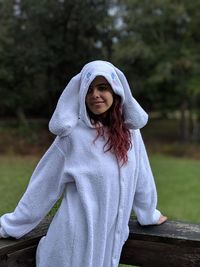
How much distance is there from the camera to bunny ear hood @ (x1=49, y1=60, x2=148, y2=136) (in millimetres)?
1802

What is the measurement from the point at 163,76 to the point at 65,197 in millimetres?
15538

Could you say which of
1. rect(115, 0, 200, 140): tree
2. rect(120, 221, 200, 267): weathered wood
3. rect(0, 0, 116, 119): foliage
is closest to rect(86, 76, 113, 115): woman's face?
rect(120, 221, 200, 267): weathered wood

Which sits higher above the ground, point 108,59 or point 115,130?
point 108,59

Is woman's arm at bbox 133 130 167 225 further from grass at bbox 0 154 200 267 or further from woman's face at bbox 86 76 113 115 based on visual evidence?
grass at bbox 0 154 200 267

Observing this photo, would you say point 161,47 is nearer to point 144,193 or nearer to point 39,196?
point 144,193

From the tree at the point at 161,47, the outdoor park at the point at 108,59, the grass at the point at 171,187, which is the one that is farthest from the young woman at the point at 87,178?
the tree at the point at 161,47

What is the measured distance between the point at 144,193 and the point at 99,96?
1.48 feet

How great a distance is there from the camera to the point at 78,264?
1.76 m

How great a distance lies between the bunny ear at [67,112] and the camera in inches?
70.4

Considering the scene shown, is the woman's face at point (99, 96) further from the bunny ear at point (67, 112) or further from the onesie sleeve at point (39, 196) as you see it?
the onesie sleeve at point (39, 196)

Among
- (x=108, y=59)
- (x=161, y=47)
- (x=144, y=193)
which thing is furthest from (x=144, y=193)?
→ (x=161, y=47)

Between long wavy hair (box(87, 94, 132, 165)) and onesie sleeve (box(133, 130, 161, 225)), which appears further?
onesie sleeve (box(133, 130, 161, 225))

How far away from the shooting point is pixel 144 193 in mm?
1940

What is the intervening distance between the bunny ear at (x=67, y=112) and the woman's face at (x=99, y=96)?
0.06m
